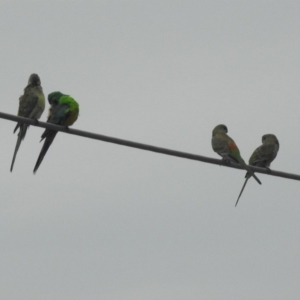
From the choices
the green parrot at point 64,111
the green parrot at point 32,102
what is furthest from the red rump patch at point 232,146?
the green parrot at point 32,102

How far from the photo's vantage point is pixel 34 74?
13594 mm

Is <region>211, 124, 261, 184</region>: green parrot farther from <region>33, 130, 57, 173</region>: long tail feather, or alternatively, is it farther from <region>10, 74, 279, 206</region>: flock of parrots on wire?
<region>33, 130, 57, 173</region>: long tail feather

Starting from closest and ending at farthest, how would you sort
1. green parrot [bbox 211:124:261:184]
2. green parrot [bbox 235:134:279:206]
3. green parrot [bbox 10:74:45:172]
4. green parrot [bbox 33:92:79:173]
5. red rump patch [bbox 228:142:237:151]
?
green parrot [bbox 33:92:79:173]
green parrot [bbox 10:74:45:172]
green parrot [bbox 211:124:261:184]
red rump patch [bbox 228:142:237:151]
green parrot [bbox 235:134:279:206]

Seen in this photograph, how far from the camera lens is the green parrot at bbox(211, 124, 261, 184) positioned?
13094 mm

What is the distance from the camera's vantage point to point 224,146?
1365 centimetres

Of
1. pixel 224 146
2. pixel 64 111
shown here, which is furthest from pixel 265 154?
pixel 64 111

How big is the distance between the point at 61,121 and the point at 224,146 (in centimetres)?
263

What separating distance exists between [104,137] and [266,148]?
634 cm

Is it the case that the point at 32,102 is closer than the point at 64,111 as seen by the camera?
No

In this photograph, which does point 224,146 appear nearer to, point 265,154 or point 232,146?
point 232,146

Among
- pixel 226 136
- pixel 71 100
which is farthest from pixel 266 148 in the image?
pixel 71 100

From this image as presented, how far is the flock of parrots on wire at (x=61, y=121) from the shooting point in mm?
12031

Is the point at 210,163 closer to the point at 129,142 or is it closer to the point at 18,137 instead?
the point at 129,142

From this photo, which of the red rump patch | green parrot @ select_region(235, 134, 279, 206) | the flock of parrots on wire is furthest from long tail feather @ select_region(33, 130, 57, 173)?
green parrot @ select_region(235, 134, 279, 206)
